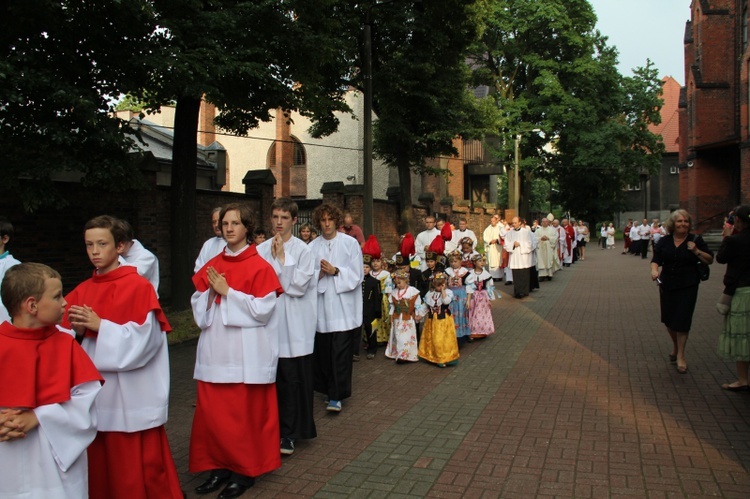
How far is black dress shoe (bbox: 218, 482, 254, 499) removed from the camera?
437cm

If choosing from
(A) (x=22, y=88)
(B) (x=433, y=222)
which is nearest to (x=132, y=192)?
(A) (x=22, y=88)

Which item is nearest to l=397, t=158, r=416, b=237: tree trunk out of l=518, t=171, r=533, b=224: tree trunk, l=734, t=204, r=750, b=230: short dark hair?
l=734, t=204, r=750, b=230: short dark hair

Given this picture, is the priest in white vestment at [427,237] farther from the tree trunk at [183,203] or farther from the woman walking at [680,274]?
the woman walking at [680,274]

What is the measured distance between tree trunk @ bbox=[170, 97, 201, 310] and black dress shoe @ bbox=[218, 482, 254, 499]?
8.57m

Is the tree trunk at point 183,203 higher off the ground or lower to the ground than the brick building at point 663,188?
lower

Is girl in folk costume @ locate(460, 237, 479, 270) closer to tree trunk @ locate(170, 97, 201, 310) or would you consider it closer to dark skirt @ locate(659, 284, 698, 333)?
dark skirt @ locate(659, 284, 698, 333)

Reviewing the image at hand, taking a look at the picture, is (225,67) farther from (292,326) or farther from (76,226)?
(292,326)

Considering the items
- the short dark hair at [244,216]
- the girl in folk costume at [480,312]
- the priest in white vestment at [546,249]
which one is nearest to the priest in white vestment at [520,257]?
the priest in white vestment at [546,249]

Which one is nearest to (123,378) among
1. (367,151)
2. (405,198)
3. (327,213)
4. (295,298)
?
(295,298)

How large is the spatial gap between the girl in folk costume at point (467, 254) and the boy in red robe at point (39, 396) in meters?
7.95

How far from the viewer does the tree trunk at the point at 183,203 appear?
12.6m

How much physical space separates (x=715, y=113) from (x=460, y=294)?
35.8 metres

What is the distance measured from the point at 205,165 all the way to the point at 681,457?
66.2 feet

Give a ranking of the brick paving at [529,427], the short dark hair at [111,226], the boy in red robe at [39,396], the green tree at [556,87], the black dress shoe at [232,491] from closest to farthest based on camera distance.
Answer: the boy in red robe at [39,396], the short dark hair at [111,226], the black dress shoe at [232,491], the brick paving at [529,427], the green tree at [556,87]
